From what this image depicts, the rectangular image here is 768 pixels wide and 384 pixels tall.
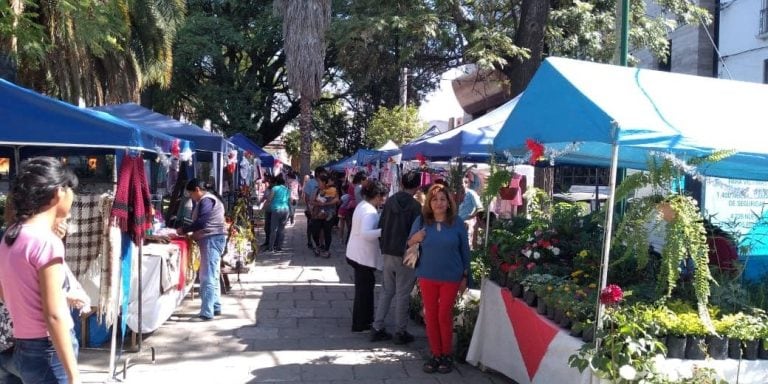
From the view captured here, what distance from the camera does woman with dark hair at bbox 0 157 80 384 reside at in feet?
8.45

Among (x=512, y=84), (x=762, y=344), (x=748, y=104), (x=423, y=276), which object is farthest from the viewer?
(x=512, y=84)

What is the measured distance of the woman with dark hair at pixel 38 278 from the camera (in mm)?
2574

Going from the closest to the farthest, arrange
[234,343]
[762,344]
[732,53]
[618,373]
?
[618,373], [762,344], [234,343], [732,53]

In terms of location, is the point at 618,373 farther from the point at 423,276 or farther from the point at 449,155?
the point at 449,155

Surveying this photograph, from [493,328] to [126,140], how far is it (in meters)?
3.25

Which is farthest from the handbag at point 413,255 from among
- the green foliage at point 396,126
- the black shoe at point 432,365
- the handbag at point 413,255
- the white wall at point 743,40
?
the green foliage at point 396,126

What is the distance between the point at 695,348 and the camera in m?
3.76

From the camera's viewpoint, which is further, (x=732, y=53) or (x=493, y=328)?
(x=732, y=53)

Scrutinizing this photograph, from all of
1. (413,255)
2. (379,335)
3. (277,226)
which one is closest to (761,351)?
(413,255)

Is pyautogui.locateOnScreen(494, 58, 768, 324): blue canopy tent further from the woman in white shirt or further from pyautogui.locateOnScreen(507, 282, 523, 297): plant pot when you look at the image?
the woman in white shirt

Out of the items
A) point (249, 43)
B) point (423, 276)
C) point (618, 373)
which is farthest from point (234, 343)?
point (249, 43)

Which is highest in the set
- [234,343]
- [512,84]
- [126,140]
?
[512,84]

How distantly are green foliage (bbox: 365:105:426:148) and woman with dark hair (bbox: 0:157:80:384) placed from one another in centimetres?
1970

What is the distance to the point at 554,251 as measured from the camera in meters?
5.43
